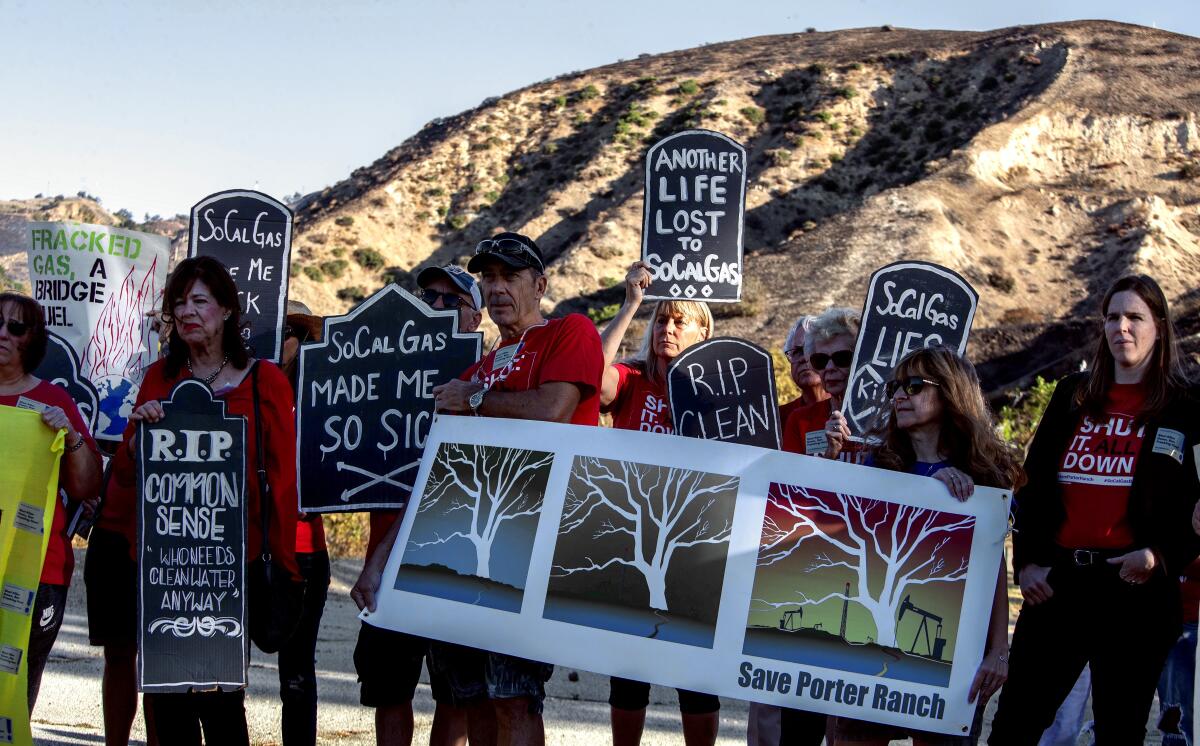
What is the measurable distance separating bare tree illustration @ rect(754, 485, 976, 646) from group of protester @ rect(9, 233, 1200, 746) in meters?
0.15

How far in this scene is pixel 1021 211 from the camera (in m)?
39.5

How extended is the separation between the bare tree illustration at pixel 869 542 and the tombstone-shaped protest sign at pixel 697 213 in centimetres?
227

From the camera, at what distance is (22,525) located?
14.6 feet

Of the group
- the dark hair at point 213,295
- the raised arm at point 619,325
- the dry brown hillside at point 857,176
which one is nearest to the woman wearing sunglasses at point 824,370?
the raised arm at point 619,325

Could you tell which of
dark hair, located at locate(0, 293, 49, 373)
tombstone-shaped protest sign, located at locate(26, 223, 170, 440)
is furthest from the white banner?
tombstone-shaped protest sign, located at locate(26, 223, 170, 440)

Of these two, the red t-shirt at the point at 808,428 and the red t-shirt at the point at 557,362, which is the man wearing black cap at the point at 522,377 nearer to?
the red t-shirt at the point at 557,362

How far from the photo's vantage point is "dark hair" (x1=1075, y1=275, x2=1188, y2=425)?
420cm

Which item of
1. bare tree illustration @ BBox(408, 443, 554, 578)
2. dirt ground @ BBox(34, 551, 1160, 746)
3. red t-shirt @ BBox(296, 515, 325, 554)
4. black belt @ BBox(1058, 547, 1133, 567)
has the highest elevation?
bare tree illustration @ BBox(408, 443, 554, 578)

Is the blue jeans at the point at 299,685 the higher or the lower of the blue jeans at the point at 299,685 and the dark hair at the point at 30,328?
the lower

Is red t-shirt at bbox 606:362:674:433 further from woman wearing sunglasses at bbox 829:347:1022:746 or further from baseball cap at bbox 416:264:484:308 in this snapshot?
woman wearing sunglasses at bbox 829:347:1022:746

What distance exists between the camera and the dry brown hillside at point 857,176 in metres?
36.3

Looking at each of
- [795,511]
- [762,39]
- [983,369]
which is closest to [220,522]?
[795,511]

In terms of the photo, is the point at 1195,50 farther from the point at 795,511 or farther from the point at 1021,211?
the point at 795,511

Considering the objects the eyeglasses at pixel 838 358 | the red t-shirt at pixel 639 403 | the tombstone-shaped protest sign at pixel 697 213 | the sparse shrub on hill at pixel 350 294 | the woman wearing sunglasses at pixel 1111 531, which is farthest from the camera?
the sparse shrub on hill at pixel 350 294
